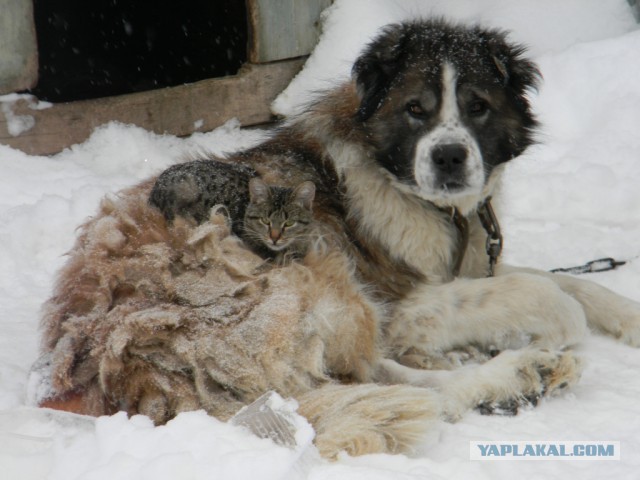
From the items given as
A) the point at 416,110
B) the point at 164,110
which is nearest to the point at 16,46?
the point at 164,110

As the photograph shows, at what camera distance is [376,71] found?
371cm

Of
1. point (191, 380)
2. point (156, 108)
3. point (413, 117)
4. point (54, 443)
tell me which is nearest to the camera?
point (54, 443)

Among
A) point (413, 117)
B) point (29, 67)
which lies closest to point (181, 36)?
point (29, 67)

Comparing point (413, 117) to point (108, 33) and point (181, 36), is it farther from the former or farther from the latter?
point (108, 33)

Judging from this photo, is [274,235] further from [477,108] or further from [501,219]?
[501,219]

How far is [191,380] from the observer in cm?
275

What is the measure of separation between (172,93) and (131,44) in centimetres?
229

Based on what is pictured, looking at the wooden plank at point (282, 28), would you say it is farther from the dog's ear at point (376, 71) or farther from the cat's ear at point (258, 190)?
the cat's ear at point (258, 190)

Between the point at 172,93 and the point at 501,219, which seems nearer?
the point at 501,219

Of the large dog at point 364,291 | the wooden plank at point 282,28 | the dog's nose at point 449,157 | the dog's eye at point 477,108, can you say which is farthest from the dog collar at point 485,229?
the wooden plank at point 282,28

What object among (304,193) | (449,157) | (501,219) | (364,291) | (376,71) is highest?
(376,71)

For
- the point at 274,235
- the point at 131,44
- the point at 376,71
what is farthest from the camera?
the point at 131,44

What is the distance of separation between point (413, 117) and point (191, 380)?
1.55m

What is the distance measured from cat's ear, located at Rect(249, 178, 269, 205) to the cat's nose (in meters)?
0.14
